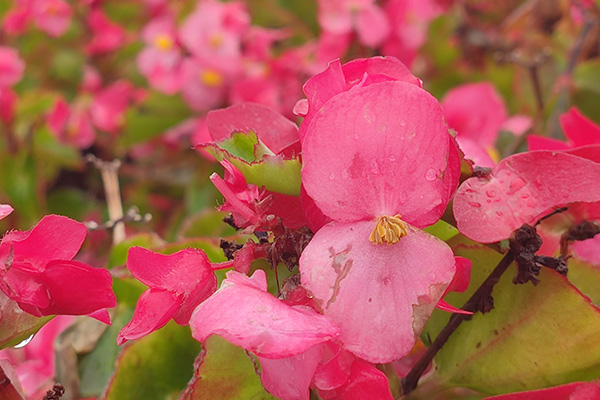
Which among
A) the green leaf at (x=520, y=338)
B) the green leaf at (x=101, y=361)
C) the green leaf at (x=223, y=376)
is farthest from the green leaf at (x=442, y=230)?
the green leaf at (x=101, y=361)

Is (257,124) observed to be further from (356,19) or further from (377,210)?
(356,19)

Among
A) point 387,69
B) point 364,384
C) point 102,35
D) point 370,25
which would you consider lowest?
point 102,35

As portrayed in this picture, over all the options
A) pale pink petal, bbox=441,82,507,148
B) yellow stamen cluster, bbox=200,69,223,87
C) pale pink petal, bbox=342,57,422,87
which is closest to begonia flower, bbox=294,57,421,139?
pale pink petal, bbox=342,57,422,87

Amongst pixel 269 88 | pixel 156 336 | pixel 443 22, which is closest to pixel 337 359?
pixel 156 336

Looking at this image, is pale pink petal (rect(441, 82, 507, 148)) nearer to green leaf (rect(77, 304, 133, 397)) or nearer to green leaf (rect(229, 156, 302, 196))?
green leaf (rect(77, 304, 133, 397))

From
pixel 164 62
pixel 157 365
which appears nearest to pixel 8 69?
pixel 164 62

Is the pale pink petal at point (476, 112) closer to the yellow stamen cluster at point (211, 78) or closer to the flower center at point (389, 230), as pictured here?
the yellow stamen cluster at point (211, 78)
